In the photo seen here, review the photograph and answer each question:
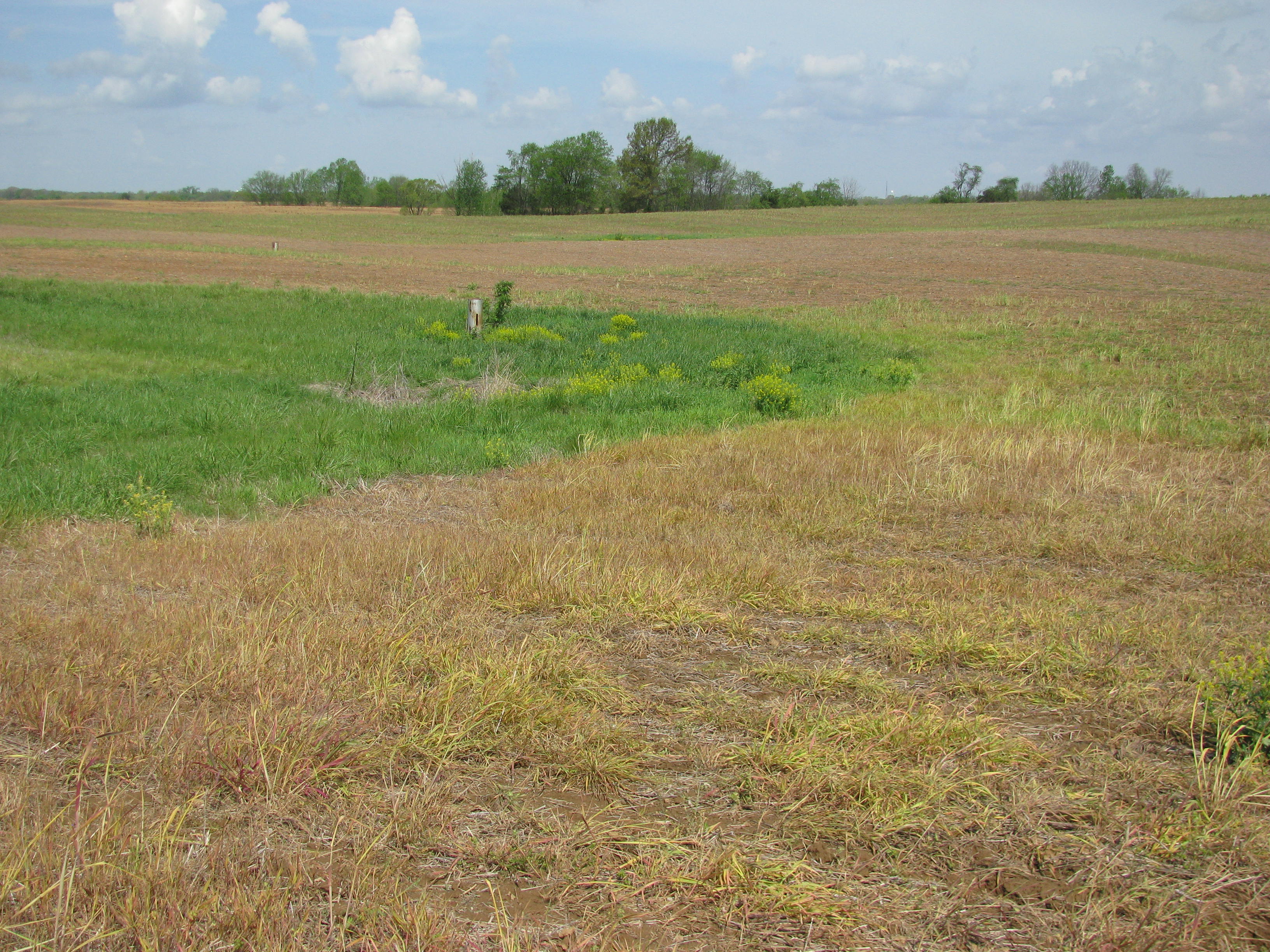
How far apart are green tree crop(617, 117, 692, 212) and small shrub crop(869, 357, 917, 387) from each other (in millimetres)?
103189

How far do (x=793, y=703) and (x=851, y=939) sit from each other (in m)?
1.36

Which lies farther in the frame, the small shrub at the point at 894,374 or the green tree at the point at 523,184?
the green tree at the point at 523,184

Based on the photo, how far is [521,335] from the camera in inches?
747

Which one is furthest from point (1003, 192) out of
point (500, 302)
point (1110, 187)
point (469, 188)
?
point (500, 302)

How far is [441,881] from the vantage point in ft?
9.02

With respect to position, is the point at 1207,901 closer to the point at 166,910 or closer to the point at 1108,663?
the point at 1108,663

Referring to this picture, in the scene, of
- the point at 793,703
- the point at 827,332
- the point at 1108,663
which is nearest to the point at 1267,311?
the point at 827,332

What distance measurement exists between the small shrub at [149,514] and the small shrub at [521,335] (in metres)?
11.7

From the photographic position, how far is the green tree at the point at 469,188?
11631 cm

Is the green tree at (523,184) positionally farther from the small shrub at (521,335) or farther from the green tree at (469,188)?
the small shrub at (521,335)

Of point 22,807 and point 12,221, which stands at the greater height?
point 12,221

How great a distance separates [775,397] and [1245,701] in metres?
9.42

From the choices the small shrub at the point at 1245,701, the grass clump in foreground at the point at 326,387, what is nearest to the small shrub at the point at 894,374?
the grass clump in foreground at the point at 326,387

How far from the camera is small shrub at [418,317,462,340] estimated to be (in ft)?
62.5
